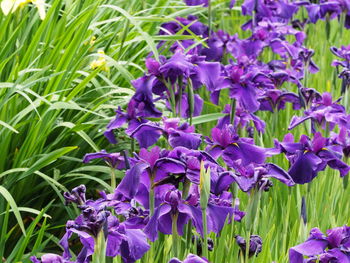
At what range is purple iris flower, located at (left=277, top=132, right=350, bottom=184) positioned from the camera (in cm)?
192

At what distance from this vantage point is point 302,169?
1922 mm

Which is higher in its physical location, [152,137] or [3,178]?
[152,137]

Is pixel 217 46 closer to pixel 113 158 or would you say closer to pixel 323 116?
pixel 323 116

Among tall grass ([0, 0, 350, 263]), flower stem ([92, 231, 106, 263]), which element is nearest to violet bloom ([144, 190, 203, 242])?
flower stem ([92, 231, 106, 263])

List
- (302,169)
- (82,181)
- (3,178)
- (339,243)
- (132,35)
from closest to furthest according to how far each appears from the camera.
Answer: (339,243) → (302,169) → (3,178) → (82,181) → (132,35)

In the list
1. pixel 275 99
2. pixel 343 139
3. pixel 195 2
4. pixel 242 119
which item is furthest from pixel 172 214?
pixel 195 2

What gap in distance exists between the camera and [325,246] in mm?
1569

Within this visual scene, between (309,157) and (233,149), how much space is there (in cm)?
23

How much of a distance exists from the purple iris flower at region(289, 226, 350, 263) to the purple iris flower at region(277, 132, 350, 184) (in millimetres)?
334

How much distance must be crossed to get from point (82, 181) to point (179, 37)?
0.74 metres

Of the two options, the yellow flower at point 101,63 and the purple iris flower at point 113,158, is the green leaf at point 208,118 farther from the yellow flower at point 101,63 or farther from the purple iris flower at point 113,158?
the purple iris flower at point 113,158

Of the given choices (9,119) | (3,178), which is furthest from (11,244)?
(9,119)

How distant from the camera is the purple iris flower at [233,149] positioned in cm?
184

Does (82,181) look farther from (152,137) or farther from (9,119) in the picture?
(152,137)
